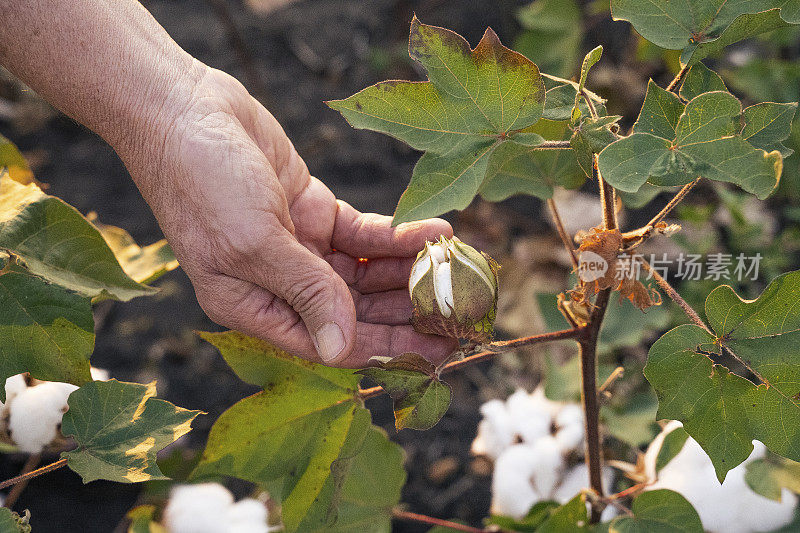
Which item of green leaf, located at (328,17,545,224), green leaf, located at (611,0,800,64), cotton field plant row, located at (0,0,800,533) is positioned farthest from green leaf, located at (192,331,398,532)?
green leaf, located at (611,0,800,64)

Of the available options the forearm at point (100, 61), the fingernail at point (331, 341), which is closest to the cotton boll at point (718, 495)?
the fingernail at point (331, 341)

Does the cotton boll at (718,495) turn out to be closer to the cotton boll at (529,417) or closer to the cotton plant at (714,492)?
the cotton plant at (714,492)

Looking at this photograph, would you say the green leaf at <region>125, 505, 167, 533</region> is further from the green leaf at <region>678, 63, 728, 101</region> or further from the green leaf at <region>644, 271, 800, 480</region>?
the green leaf at <region>678, 63, 728, 101</region>

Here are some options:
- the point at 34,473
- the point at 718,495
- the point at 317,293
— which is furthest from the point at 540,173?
the point at 34,473

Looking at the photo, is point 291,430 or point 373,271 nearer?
point 291,430

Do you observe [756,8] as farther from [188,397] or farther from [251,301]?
[188,397]

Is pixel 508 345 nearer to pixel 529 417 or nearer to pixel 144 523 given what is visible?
pixel 529 417
